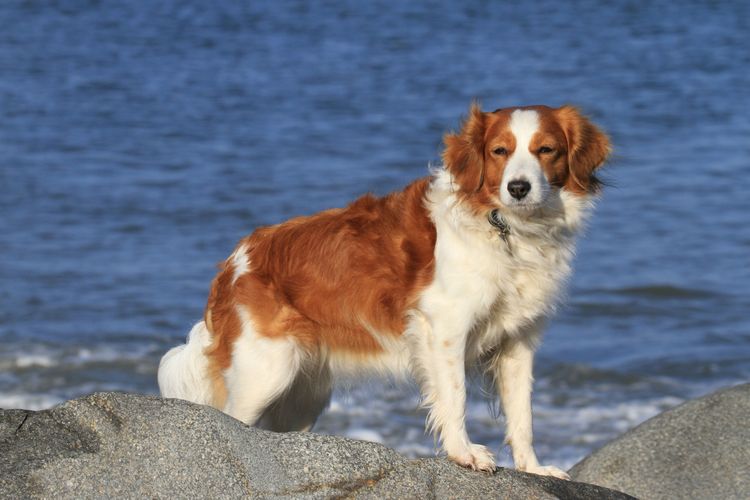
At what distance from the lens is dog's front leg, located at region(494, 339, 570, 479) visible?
481cm

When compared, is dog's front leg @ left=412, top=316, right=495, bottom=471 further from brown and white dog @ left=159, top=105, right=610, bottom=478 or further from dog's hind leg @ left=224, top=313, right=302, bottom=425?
dog's hind leg @ left=224, top=313, right=302, bottom=425

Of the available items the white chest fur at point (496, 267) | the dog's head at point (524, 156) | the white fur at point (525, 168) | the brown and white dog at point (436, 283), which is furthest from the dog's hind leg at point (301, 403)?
the white fur at point (525, 168)

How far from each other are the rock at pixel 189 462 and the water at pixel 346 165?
1.16m

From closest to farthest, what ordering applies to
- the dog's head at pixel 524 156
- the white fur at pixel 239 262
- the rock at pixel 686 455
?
1. the dog's head at pixel 524 156
2. the white fur at pixel 239 262
3. the rock at pixel 686 455

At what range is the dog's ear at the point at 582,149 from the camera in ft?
15.4

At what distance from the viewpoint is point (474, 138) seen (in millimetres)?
4691

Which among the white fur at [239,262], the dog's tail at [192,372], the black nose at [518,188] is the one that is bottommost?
the dog's tail at [192,372]

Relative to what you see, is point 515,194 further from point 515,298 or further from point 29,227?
point 29,227

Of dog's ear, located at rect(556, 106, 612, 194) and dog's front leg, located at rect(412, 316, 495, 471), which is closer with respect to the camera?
dog's front leg, located at rect(412, 316, 495, 471)

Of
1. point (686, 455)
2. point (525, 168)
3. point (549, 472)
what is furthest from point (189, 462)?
point (686, 455)

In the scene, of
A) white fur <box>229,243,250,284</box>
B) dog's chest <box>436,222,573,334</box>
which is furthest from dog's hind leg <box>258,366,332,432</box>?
dog's chest <box>436,222,573,334</box>

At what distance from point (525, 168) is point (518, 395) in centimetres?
99

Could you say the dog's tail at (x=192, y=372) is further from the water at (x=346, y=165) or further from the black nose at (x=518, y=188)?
the black nose at (x=518, y=188)

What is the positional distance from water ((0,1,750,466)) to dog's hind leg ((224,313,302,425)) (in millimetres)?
479
